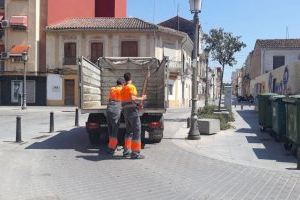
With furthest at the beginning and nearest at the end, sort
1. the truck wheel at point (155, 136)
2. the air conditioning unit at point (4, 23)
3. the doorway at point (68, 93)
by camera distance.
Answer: the doorway at point (68, 93) → the air conditioning unit at point (4, 23) → the truck wheel at point (155, 136)

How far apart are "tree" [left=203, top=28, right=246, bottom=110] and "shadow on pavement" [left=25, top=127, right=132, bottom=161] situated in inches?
842

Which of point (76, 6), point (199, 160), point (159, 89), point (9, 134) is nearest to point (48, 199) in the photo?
point (199, 160)

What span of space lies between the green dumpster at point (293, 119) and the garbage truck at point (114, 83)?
10.4ft

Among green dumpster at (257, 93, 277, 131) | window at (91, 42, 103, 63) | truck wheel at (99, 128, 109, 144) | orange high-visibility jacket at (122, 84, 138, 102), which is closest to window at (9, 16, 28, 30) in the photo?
window at (91, 42, 103, 63)

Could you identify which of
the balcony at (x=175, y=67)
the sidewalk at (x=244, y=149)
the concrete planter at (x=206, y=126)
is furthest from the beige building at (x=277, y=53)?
the concrete planter at (x=206, y=126)

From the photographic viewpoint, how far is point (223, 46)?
3797cm

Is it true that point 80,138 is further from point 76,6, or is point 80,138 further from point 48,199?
point 76,6

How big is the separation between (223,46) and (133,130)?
90.0 ft

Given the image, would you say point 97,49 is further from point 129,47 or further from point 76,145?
point 76,145

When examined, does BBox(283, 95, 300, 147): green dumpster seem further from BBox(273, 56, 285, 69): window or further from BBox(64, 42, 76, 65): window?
BBox(273, 56, 285, 69): window

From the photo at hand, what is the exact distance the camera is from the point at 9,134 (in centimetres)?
1773

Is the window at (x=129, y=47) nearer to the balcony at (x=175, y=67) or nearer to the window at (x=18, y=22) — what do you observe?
the balcony at (x=175, y=67)

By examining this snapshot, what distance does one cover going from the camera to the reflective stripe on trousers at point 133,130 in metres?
11.4

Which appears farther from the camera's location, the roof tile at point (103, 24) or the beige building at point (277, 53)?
the beige building at point (277, 53)
